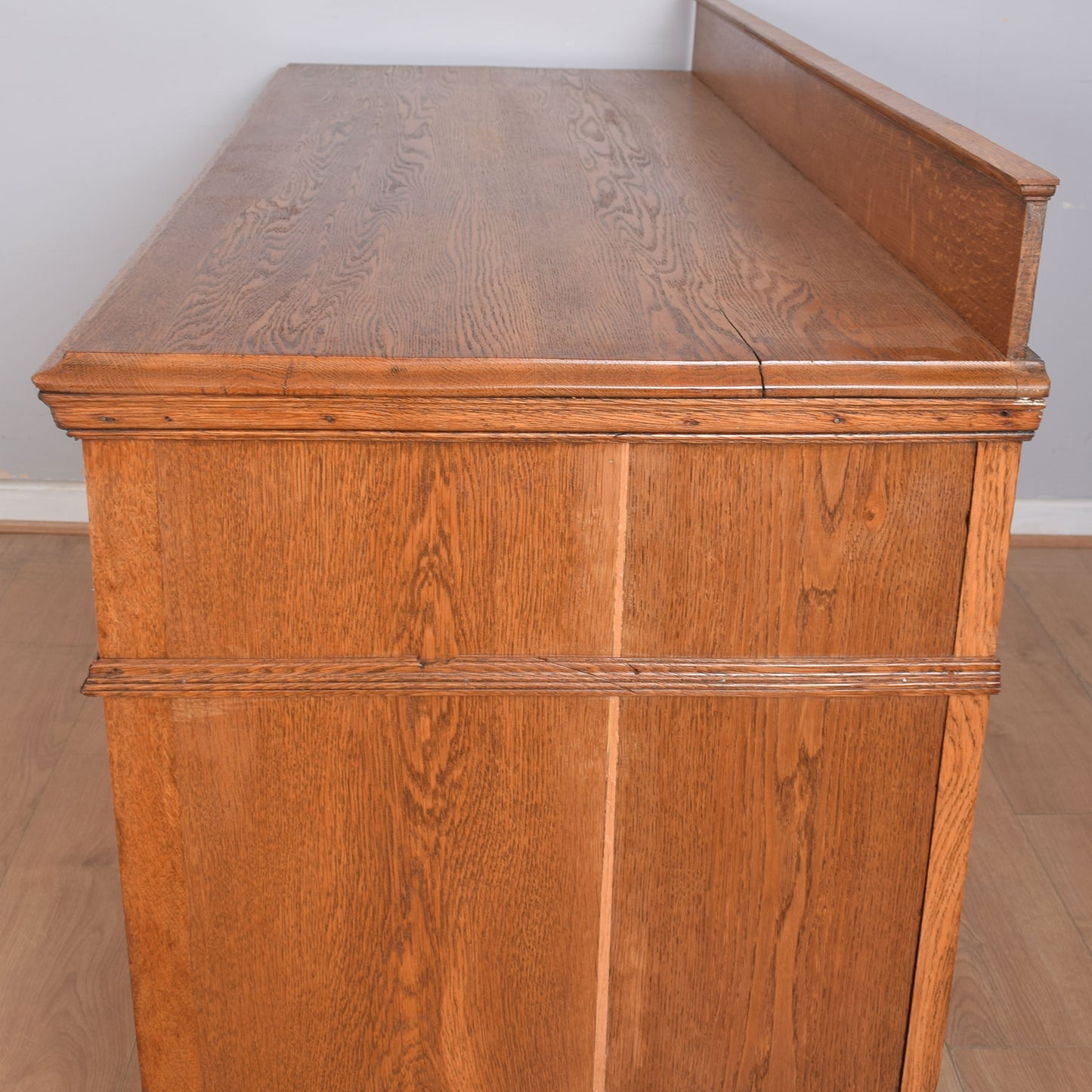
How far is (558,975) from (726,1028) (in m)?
0.16

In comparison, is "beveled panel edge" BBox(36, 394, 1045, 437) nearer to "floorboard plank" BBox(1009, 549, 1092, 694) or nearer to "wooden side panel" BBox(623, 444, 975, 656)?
"wooden side panel" BBox(623, 444, 975, 656)

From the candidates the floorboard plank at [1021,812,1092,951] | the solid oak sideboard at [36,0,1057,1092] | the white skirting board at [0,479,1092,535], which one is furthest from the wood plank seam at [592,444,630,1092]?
the white skirting board at [0,479,1092,535]

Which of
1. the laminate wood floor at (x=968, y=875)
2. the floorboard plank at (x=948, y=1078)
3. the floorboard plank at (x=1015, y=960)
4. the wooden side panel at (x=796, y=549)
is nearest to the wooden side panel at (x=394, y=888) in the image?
the wooden side panel at (x=796, y=549)

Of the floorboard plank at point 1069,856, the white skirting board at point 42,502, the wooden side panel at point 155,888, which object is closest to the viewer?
the wooden side panel at point 155,888

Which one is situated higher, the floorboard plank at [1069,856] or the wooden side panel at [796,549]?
the wooden side panel at [796,549]

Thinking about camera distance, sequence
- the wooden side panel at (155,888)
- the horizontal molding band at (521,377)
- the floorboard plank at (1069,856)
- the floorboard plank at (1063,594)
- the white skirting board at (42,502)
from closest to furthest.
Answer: the horizontal molding band at (521,377) → the wooden side panel at (155,888) → the floorboard plank at (1069,856) → the floorboard plank at (1063,594) → the white skirting board at (42,502)

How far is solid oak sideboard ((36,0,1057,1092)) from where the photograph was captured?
98 centimetres

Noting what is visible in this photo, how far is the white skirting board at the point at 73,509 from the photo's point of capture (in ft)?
8.29

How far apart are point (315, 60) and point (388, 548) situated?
1553mm

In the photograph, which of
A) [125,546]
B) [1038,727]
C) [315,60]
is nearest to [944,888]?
[125,546]

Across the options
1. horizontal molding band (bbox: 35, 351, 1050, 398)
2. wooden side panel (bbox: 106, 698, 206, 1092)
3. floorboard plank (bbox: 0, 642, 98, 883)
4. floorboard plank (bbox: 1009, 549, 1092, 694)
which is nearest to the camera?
horizontal molding band (bbox: 35, 351, 1050, 398)

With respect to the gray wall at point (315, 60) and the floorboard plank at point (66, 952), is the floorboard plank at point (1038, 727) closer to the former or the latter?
the gray wall at point (315, 60)

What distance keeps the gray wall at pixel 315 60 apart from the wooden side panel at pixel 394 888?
61.5 inches

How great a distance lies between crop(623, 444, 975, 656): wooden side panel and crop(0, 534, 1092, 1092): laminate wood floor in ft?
2.05
